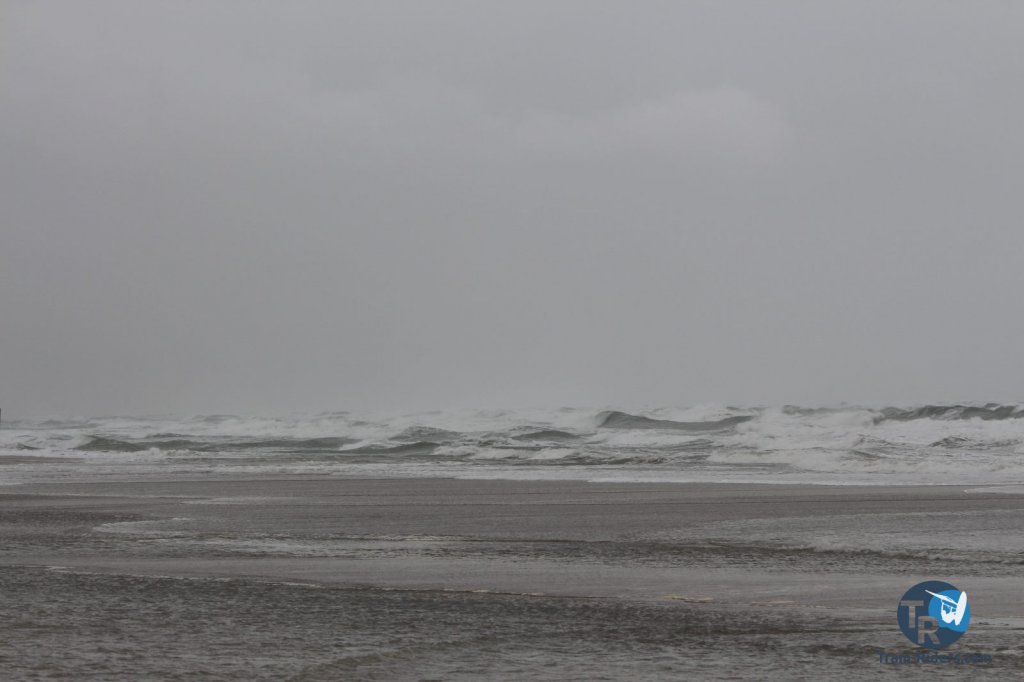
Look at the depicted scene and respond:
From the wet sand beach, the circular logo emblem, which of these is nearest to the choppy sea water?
the wet sand beach

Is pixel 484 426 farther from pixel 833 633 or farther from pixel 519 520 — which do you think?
pixel 833 633

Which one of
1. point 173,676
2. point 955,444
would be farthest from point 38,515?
point 955,444

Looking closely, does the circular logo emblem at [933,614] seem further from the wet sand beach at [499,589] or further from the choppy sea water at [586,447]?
the choppy sea water at [586,447]

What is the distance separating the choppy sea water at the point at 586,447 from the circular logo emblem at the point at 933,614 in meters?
12.1

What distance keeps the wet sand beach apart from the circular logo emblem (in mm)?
81

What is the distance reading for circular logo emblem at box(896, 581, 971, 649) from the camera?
5.62 metres

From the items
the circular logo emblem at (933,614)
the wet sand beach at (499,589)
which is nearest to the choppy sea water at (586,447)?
the wet sand beach at (499,589)

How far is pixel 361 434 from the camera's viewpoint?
4972 cm

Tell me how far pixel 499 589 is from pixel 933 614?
97.3 inches

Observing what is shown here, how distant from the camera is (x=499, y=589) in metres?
7.46

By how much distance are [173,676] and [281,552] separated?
187 inches

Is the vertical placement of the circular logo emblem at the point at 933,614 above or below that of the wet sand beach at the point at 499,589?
above

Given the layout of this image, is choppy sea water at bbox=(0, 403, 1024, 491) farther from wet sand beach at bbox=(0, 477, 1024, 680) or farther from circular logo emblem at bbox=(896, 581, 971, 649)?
circular logo emblem at bbox=(896, 581, 971, 649)

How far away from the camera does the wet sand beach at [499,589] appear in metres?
5.25
